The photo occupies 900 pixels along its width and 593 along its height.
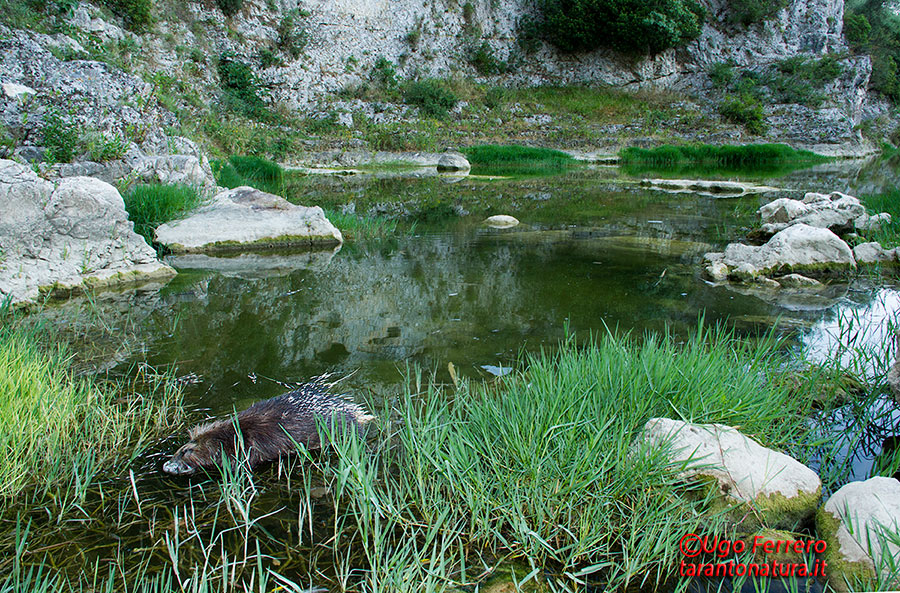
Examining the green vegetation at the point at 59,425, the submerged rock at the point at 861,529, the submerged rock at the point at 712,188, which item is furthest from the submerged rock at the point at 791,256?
the submerged rock at the point at 712,188

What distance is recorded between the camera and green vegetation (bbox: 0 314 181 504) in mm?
1968

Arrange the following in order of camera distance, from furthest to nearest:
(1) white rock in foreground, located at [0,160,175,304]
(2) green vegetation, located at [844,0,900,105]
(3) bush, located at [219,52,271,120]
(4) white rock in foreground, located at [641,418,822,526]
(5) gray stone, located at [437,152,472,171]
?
(2) green vegetation, located at [844,0,900,105], (3) bush, located at [219,52,271,120], (5) gray stone, located at [437,152,472,171], (1) white rock in foreground, located at [0,160,175,304], (4) white rock in foreground, located at [641,418,822,526]

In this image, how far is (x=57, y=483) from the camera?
1971 millimetres

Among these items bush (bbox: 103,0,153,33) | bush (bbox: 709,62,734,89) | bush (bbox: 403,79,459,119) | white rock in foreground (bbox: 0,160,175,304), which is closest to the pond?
white rock in foreground (bbox: 0,160,175,304)

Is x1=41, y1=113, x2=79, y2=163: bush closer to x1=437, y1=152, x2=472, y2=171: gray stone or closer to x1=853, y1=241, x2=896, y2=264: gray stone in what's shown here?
x1=853, y1=241, x2=896, y2=264: gray stone

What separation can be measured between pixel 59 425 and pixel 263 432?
2.55 feet

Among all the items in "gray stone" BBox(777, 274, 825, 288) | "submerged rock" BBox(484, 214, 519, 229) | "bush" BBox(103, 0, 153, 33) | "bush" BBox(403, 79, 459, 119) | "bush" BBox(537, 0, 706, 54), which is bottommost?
"submerged rock" BBox(484, 214, 519, 229)

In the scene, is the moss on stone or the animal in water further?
the animal in water

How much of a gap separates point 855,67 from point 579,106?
15420 mm

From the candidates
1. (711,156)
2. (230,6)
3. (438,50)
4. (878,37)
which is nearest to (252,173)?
(230,6)

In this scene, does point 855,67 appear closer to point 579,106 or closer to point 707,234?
point 579,106

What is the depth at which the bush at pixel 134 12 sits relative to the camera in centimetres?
1738

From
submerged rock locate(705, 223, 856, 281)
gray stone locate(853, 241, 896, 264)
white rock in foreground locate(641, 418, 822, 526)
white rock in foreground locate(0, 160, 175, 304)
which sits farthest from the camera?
gray stone locate(853, 241, 896, 264)

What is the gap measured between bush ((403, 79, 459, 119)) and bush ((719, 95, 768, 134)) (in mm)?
14150
